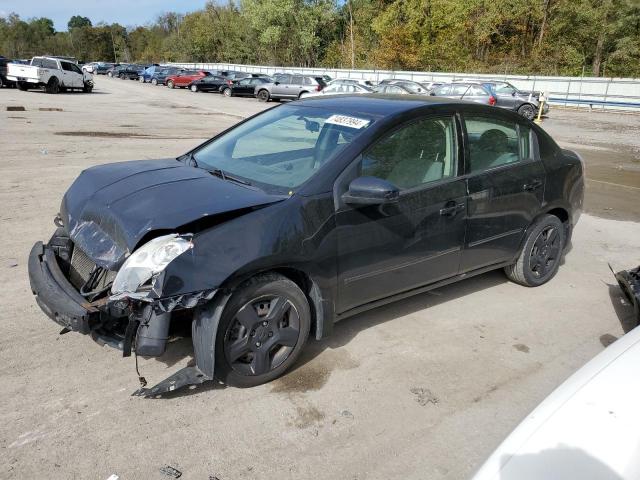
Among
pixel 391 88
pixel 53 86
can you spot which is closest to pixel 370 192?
pixel 391 88

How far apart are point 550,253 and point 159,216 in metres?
3.69

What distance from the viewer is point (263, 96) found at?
31.5 m

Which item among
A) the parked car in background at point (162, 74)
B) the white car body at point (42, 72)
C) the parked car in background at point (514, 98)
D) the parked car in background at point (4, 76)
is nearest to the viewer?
the parked car in background at point (514, 98)

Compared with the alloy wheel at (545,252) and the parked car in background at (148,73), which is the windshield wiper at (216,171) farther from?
the parked car in background at (148,73)

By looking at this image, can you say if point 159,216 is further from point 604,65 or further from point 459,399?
point 604,65

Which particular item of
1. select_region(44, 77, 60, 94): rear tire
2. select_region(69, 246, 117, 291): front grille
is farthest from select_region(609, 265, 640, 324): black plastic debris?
select_region(44, 77, 60, 94): rear tire

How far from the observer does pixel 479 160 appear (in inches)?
163

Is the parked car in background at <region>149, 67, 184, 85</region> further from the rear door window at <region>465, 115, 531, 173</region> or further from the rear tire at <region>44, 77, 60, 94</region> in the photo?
the rear door window at <region>465, 115, 531, 173</region>

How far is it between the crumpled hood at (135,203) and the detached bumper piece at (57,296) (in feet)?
0.80

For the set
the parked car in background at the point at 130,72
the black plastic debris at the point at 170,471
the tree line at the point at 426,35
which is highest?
the tree line at the point at 426,35

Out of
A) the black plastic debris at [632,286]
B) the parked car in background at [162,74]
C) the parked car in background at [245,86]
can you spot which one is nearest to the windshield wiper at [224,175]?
the black plastic debris at [632,286]

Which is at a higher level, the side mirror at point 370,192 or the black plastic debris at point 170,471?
the side mirror at point 370,192

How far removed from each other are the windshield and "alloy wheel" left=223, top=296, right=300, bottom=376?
2.38 feet

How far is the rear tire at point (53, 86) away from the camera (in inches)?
1102
